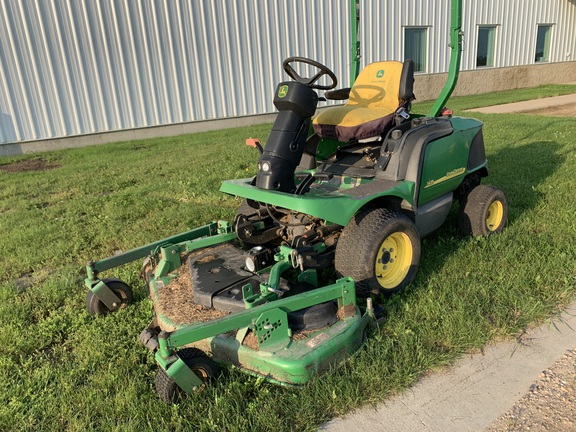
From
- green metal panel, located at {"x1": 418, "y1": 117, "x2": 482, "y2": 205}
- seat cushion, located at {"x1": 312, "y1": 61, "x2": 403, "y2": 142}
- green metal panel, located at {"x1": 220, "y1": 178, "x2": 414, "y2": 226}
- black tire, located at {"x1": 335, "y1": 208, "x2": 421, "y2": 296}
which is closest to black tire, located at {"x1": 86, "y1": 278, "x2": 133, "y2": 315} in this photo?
green metal panel, located at {"x1": 220, "y1": 178, "x2": 414, "y2": 226}

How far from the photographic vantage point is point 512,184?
210 inches

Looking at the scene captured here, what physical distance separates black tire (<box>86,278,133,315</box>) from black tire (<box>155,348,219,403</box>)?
1037mm

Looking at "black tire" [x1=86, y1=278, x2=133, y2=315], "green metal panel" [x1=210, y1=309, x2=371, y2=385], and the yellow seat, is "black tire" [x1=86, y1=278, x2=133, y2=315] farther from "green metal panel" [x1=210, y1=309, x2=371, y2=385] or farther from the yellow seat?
the yellow seat

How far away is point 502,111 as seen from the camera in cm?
1188

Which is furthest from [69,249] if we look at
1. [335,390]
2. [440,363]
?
[440,363]

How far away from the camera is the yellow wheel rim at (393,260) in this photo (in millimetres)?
3047

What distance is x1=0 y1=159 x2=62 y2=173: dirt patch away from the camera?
8.48 metres

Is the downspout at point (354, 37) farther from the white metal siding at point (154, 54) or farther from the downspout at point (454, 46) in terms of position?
the white metal siding at point (154, 54)

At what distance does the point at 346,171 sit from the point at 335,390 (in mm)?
1807

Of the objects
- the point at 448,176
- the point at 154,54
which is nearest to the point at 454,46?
the point at 448,176

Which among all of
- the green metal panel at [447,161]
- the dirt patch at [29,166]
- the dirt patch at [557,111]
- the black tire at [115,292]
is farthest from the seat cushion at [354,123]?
the dirt patch at [557,111]

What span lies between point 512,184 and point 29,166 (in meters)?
8.10

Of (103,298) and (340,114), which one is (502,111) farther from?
(103,298)

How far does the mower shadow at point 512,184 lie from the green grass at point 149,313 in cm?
2
